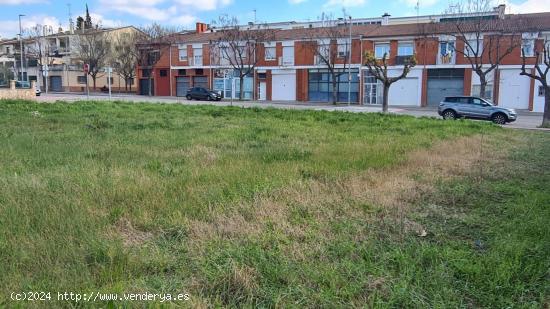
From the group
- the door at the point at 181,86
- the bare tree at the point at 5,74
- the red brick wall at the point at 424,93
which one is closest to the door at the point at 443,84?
the red brick wall at the point at 424,93

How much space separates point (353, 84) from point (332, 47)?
14.5ft

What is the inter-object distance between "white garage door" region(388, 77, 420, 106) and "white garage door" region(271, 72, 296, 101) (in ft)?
36.5

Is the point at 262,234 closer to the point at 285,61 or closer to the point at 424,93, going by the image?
the point at 424,93

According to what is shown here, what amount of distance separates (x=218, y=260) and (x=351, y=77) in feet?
152

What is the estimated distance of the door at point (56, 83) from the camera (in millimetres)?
74625

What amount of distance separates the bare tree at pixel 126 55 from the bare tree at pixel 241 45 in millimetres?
15352

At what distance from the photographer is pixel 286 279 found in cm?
359

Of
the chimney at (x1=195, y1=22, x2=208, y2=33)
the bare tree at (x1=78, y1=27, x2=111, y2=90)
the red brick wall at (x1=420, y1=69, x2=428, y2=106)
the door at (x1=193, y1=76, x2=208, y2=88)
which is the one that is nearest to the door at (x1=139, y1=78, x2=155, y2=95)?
the door at (x1=193, y1=76, x2=208, y2=88)

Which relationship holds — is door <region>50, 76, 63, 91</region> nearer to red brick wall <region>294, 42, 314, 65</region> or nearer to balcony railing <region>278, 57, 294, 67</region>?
balcony railing <region>278, 57, 294, 67</region>

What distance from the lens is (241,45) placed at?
53312 millimetres

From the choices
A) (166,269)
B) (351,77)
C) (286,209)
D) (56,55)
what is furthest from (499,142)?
(56,55)

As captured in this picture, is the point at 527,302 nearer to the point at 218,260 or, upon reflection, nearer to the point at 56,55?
the point at 218,260

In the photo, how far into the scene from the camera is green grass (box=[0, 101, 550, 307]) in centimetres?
346

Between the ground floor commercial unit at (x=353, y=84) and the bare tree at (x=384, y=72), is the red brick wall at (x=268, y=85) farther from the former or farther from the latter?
the bare tree at (x=384, y=72)
